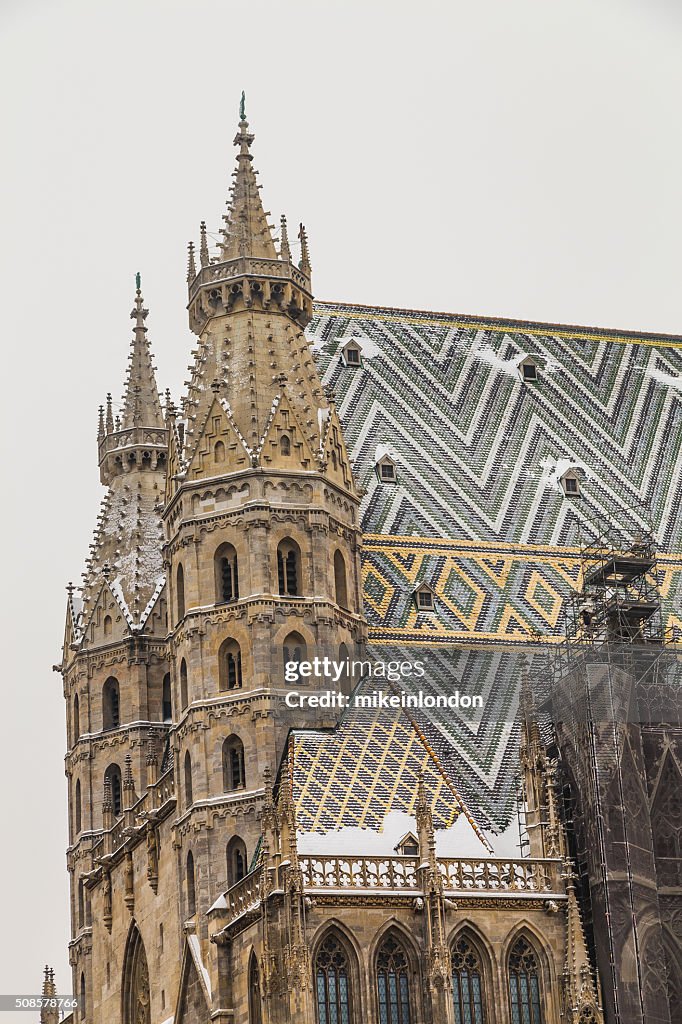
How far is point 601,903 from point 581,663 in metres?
5.18

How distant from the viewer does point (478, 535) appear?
54156 mm

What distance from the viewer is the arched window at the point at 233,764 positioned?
4675 cm

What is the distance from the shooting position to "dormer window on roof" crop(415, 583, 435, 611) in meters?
51.8

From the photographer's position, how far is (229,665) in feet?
157

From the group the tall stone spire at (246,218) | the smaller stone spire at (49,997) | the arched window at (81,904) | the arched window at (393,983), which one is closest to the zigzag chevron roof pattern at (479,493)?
the arched window at (393,983)

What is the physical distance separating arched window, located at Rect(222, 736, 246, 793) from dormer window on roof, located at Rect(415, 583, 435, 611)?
261 inches

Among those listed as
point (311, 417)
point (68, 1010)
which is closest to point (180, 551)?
point (311, 417)

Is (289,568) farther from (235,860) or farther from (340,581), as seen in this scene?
(235,860)

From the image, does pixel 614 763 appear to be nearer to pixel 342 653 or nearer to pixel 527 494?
pixel 342 653

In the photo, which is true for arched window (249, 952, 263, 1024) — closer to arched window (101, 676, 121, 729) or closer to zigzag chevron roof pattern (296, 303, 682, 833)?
zigzag chevron roof pattern (296, 303, 682, 833)

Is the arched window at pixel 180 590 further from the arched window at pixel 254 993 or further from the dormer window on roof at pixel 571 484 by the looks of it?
the dormer window on roof at pixel 571 484

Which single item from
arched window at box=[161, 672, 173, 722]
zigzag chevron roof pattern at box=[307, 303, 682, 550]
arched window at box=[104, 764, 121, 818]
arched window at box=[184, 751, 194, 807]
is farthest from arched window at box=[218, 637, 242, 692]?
arched window at box=[104, 764, 121, 818]

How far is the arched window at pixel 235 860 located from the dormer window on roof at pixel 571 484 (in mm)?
14510

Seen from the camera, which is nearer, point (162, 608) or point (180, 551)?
point (180, 551)
